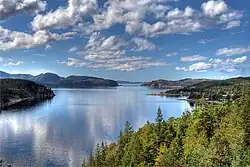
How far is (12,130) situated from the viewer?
296 ft

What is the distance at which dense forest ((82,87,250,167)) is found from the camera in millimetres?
29000

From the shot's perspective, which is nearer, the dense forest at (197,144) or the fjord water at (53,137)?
the dense forest at (197,144)

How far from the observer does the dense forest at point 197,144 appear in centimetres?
2900

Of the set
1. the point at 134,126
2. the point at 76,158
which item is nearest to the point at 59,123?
the point at 134,126

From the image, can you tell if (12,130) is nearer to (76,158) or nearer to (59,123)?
(59,123)

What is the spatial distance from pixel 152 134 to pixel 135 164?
31.9 ft

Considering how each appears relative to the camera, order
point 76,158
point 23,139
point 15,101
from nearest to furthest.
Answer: point 76,158
point 23,139
point 15,101

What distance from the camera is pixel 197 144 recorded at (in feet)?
121

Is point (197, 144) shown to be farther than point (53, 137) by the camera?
No

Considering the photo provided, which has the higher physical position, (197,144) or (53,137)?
(197,144)

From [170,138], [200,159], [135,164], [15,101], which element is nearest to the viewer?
[200,159]

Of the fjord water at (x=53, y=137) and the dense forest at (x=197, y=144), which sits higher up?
the dense forest at (x=197, y=144)

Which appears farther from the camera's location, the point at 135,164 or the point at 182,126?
the point at 182,126

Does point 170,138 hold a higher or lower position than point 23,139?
higher
